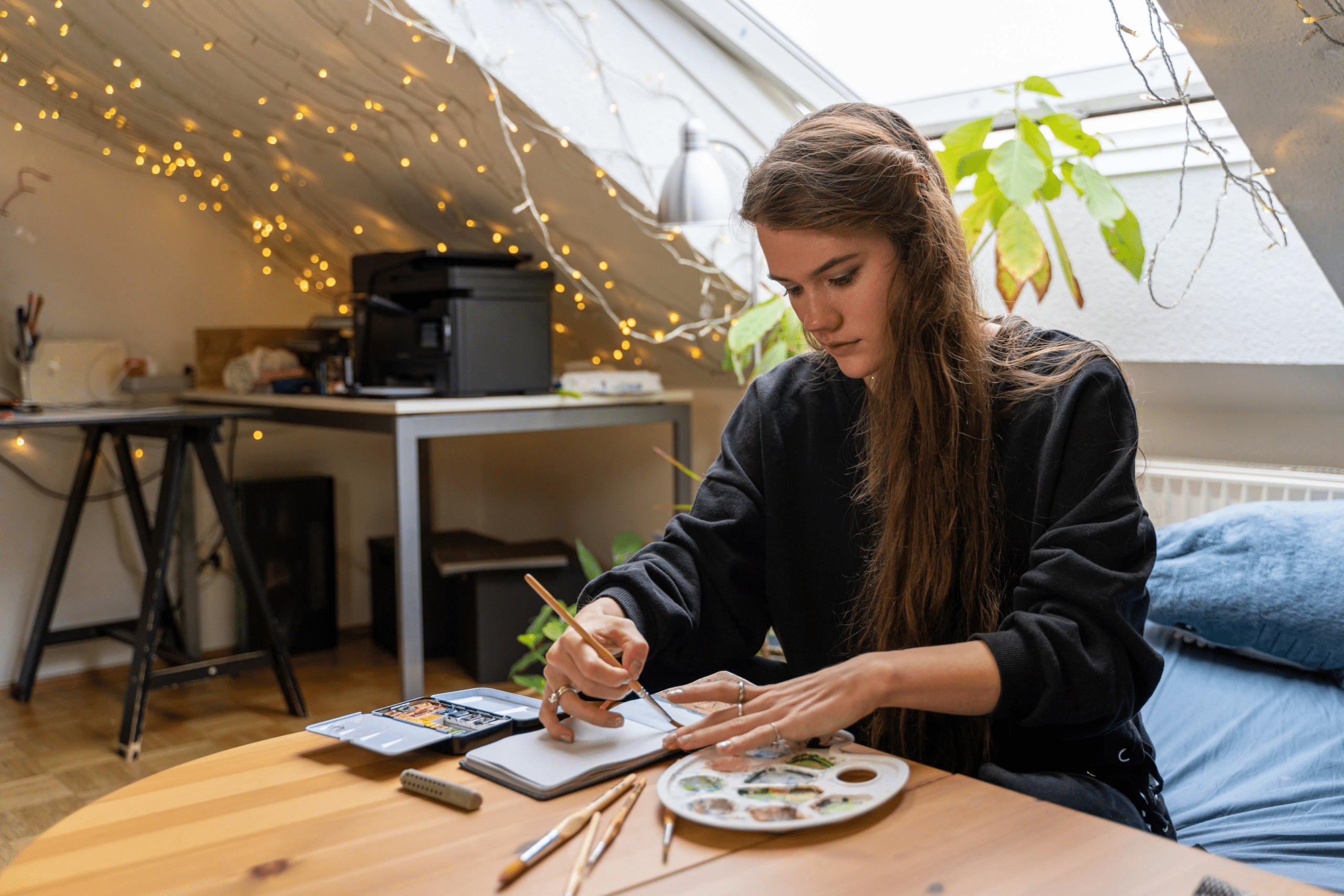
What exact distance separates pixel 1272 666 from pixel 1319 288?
1.94ft

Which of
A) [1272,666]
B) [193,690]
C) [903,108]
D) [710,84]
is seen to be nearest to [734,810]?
[1272,666]

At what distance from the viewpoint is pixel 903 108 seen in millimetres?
2309

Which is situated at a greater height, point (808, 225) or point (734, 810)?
point (808, 225)

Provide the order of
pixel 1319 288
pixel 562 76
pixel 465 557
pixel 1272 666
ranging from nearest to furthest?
pixel 1272 666, pixel 1319 288, pixel 562 76, pixel 465 557

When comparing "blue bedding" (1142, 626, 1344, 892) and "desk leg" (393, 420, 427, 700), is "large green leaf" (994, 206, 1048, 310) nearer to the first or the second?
"blue bedding" (1142, 626, 1344, 892)

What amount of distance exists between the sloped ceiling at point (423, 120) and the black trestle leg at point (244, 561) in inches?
31.4

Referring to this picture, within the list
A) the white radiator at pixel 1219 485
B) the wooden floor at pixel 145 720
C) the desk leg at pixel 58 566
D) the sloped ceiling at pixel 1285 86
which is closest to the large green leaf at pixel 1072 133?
the sloped ceiling at pixel 1285 86

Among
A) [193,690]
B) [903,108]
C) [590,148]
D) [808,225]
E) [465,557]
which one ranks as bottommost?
[193,690]

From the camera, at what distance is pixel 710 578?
121 cm

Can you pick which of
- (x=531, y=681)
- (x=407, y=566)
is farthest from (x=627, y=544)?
(x=407, y=566)

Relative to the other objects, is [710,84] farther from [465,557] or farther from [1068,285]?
[465,557]

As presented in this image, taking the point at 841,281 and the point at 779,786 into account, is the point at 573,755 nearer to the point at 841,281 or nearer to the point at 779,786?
the point at 779,786

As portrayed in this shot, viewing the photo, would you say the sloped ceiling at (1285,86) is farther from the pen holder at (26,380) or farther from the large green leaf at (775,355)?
the pen holder at (26,380)

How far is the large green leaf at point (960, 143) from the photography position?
5.38 feet
